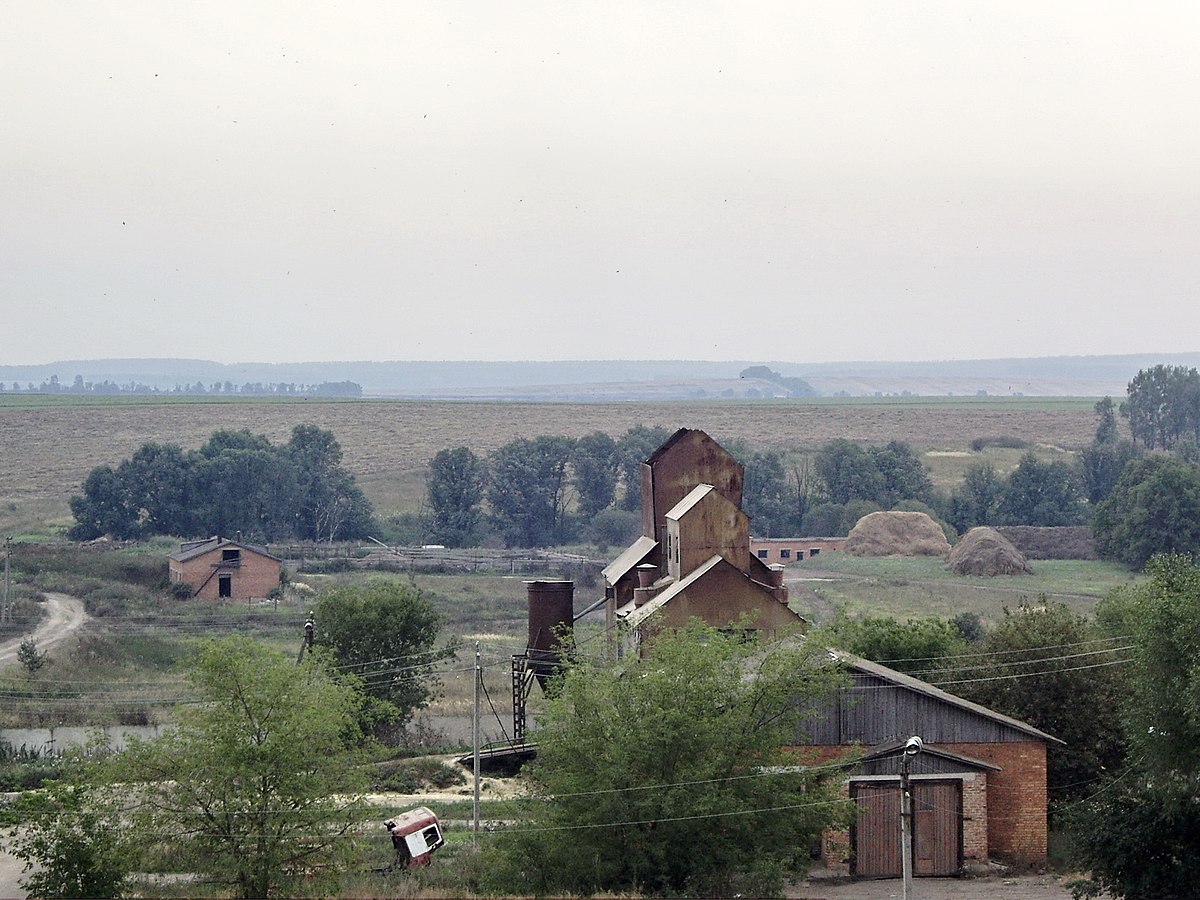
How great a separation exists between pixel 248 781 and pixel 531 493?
89718 millimetres

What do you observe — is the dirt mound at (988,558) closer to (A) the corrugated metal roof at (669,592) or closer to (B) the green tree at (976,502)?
(B) the green tree at (976,502)

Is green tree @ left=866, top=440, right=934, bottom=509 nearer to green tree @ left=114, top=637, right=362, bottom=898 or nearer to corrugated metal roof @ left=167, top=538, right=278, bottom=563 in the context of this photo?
corrugated metal roof @ left=167, top=538, right=278, bottom=563

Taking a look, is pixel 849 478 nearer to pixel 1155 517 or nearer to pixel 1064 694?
pixel 1155 517

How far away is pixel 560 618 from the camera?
138 feet

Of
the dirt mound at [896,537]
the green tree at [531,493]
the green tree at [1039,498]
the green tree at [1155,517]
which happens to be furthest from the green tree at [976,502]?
the green tree at [531,493]

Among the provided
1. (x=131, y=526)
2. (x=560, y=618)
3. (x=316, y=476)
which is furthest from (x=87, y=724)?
(x=316, y=476)

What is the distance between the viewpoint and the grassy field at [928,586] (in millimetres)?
73812

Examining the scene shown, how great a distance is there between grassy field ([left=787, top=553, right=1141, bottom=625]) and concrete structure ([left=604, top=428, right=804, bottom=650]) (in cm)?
2498

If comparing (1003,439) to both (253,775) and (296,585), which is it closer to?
(296,585)

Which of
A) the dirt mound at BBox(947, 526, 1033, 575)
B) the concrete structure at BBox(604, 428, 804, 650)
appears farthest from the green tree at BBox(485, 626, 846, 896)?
the dirt mound at BBox(947, 526, 1033, 575)

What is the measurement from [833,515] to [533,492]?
22.3 metres

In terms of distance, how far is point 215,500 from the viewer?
104 m

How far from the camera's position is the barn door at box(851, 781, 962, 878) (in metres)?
30.3

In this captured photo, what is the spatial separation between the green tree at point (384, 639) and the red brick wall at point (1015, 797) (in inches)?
822
